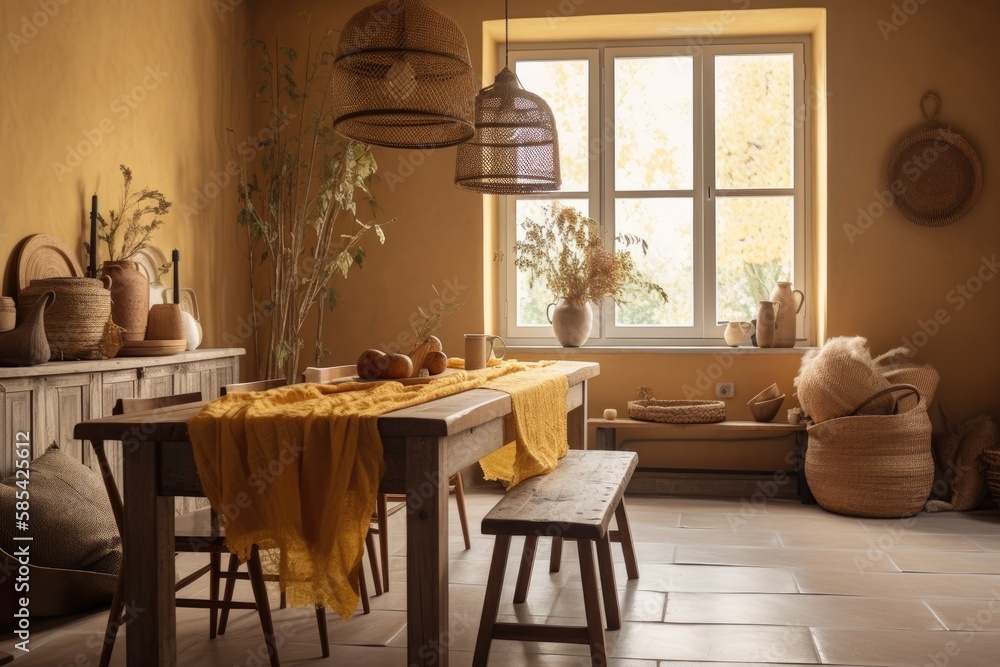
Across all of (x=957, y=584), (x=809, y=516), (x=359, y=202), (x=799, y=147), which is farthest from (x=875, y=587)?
(x=359, y=202)

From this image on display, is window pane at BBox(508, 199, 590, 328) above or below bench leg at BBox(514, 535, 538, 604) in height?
above

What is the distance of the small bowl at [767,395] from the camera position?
5.30 m

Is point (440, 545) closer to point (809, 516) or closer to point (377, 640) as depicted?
point (377, 640)

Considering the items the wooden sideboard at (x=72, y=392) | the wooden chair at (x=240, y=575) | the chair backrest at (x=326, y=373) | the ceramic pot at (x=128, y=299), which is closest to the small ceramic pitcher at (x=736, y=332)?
the chair backrest at (x=326, y=373)

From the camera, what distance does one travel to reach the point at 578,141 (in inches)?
233

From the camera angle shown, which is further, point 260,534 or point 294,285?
point 294,285

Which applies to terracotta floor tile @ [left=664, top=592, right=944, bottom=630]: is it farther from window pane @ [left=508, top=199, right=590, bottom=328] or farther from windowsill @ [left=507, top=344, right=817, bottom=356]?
window pane @ [left=508, top=199, right=590, bottom=328]

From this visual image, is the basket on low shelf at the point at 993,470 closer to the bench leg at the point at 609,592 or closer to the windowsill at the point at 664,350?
the windowsill at the point at 664,350

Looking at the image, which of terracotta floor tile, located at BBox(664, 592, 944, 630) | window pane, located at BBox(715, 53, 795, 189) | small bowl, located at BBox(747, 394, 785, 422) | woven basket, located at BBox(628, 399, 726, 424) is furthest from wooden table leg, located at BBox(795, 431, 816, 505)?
terracotta floor tile, located at BBox(664, 592, 944, 630)

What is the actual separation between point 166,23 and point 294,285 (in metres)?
1.54

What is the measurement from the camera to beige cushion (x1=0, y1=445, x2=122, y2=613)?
312 centimetres

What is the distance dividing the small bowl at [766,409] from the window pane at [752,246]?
712 mm

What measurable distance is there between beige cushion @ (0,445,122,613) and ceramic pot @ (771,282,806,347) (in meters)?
3.79

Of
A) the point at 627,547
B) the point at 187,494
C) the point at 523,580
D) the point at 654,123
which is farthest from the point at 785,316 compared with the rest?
the point at 187,494
